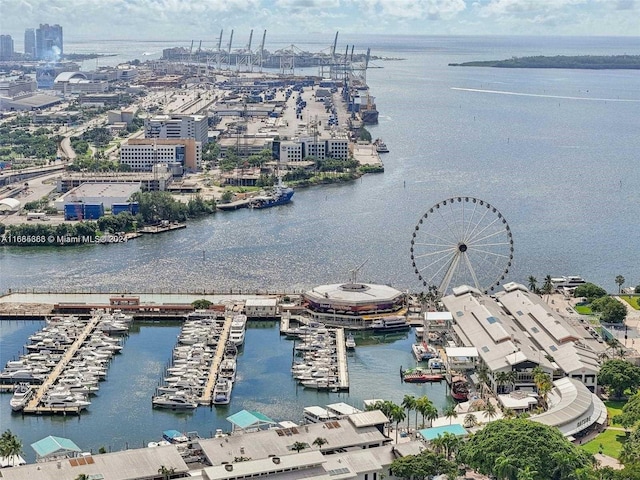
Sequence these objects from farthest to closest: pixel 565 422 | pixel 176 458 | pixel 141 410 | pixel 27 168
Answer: pixel 27 168 → pixel 141 410 → pixel 565 422 → pixel 176 458

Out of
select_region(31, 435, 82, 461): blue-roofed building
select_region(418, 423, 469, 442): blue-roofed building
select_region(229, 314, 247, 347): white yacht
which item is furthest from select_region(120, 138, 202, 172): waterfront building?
select_region(418, 423, 469, 442): blue-roofed building

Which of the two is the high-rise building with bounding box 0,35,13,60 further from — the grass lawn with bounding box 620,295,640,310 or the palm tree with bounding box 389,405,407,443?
the palm tree with bounding box 389,405,407,443

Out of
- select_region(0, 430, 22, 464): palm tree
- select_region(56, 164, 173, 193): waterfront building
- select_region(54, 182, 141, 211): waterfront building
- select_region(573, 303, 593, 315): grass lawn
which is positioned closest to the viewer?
select_region(0, 430, 22, 464): palm tree

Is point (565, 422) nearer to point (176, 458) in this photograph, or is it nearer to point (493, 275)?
point (176, 458)

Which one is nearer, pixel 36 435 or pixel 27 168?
Result: pixel 36 435

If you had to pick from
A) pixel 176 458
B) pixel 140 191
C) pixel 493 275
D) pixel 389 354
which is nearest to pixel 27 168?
pixel 140 191

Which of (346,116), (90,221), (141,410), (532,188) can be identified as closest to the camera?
(141,410)

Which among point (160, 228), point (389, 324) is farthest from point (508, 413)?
point (160, 228)

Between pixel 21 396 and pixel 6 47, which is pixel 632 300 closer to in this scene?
pixel 21 396
